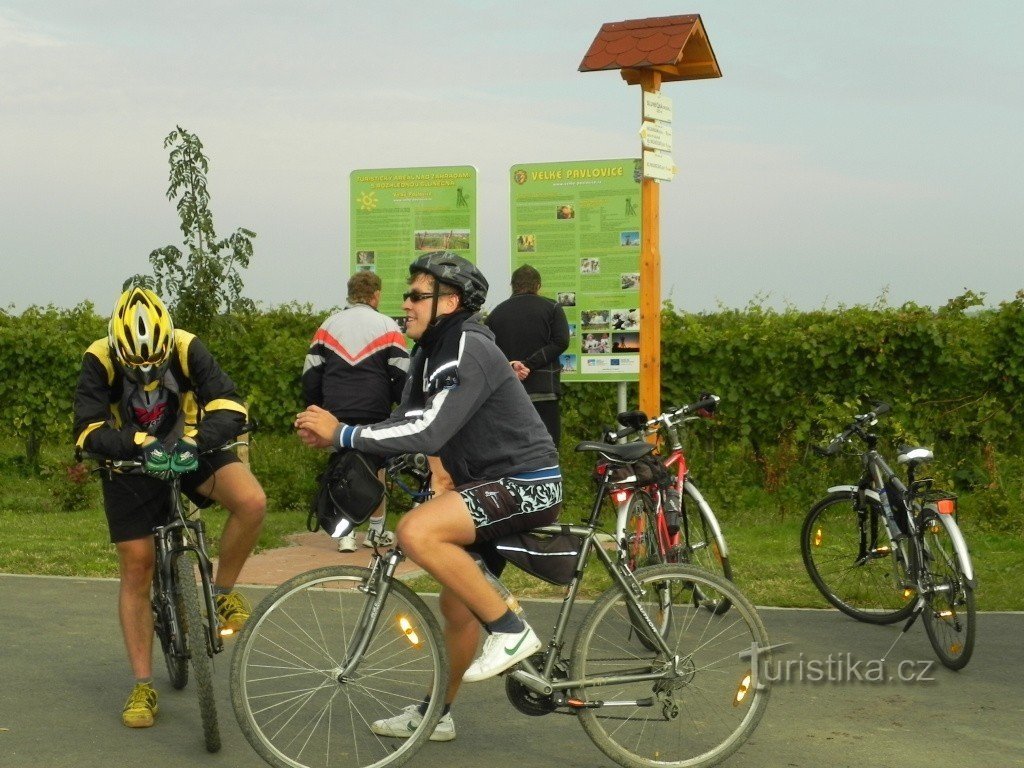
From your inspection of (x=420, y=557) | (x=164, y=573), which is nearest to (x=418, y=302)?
(x=420, y=557)

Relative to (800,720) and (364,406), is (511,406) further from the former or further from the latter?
(364,406)

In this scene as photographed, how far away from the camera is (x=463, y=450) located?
17.9 feet

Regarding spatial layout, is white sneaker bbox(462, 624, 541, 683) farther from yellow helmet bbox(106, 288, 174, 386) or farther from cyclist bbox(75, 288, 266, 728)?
yellow helmet bbox(106, 288, 174, 386)

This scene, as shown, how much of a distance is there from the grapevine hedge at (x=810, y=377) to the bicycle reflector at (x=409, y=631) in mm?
8191

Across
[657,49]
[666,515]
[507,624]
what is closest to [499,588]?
[507,624]

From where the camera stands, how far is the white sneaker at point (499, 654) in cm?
529

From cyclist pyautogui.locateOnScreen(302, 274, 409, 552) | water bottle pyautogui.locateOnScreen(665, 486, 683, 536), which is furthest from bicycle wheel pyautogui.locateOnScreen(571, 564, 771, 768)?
cyclist pyautogui.locateOnScreen(302, 274, 409, 552)

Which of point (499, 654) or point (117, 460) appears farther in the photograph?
point (117, 460)

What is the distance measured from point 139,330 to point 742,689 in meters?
2.83

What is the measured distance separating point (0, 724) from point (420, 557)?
90.8 inches

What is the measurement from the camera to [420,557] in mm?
5156

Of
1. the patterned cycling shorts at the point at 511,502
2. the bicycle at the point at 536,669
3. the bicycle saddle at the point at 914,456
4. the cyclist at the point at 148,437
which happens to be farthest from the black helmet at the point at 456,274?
the bicycle saddle at the point at 914,456

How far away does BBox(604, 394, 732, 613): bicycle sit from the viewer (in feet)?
25.7

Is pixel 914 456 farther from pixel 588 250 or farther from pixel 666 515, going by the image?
pixel 588 250
